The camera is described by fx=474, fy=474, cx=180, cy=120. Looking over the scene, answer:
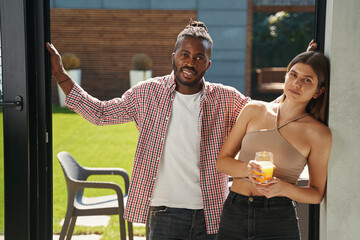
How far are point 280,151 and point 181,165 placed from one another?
1.61 ft

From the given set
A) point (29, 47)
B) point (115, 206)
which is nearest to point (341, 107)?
point (29, 47)

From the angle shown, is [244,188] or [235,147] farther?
[235,147]

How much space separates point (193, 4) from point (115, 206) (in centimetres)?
1020

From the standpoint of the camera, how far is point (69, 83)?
220 cm

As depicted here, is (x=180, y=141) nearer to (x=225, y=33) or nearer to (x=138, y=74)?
(x=138, y=74)

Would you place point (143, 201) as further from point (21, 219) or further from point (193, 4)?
point (193, 4)

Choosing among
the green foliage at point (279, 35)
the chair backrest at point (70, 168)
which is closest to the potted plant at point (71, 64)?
the green foliage at point (279, 35)

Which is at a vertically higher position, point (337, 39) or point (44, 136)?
point (337, 39)

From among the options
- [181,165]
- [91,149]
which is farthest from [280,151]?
[91,149]

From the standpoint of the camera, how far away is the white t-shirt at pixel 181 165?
216 centimetres

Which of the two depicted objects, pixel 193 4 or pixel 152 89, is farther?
pixel 193 4

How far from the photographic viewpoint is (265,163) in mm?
1712

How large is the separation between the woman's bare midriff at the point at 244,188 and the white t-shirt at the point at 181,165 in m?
0.27

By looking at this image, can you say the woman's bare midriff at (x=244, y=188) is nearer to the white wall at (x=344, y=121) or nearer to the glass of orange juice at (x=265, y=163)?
the glass of orange juice at (x=265, y=163)
